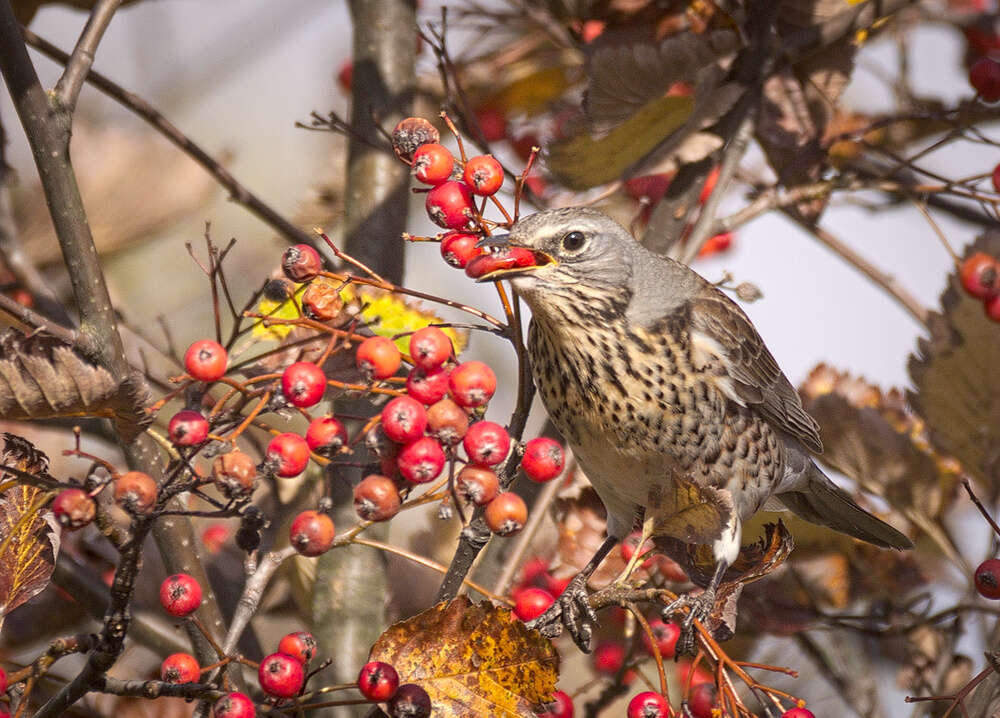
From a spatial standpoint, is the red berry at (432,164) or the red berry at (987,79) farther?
the red berry at (987,79)

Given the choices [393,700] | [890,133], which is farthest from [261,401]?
[890,133]

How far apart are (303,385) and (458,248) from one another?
0.39 m

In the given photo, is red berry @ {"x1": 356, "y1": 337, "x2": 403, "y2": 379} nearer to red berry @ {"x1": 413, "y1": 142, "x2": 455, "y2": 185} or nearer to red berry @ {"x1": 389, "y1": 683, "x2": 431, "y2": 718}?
red berry @ {"x1": 413, "y1": 142, "x2": 455, "y2": 185}

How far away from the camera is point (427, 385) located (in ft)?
5.14

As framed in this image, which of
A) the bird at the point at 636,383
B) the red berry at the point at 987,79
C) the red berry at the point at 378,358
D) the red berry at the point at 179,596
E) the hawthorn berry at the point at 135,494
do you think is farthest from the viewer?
the red berry at the point at 987,79

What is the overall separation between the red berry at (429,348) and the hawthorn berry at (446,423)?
6 cm

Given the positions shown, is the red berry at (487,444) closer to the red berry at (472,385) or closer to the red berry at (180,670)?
the red berry at (472,385)

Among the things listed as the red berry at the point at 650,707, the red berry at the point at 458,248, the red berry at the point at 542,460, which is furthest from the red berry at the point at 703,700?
the red berry at the point at 458,248

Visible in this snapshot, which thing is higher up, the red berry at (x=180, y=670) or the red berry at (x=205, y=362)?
the red berry at (x=205, y=362)

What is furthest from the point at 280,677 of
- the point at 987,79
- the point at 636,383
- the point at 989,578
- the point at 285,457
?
the point at 987,79

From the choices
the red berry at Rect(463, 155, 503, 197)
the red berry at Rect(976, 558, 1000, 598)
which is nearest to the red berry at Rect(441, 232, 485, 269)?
the red berry at Rect(463, 155, 503, 197)

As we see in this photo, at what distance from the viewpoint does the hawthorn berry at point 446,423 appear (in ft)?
5.03

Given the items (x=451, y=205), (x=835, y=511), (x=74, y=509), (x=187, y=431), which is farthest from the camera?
(x=835, y=511)

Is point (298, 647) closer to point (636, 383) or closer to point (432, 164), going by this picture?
point (432, 164)
